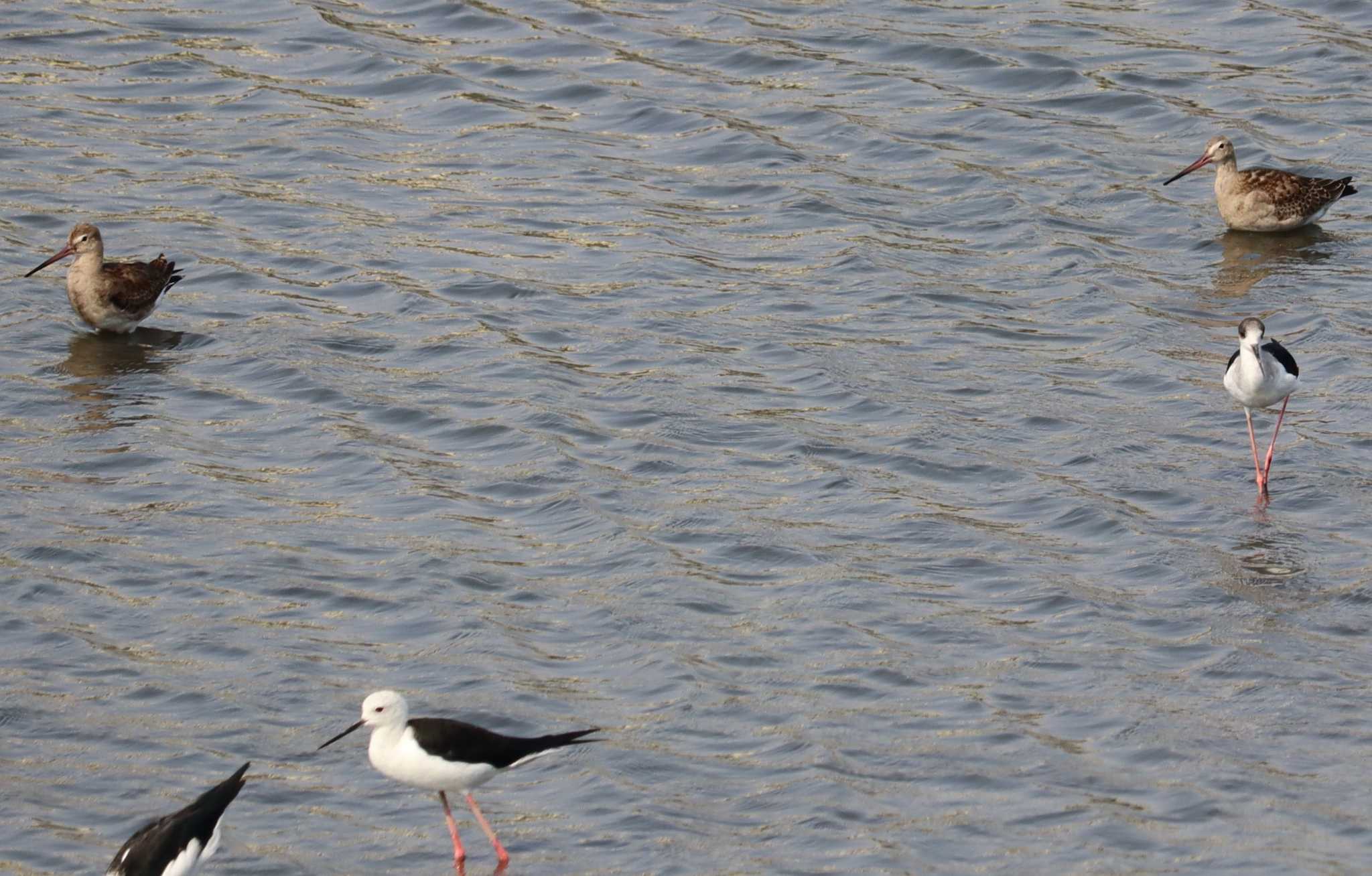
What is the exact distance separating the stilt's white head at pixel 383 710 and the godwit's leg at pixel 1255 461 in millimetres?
6374

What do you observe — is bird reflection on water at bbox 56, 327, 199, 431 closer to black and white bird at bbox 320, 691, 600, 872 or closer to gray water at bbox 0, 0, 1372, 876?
gray water at bbox 0, 0, 1372, 876

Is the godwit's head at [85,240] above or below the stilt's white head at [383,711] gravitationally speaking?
above

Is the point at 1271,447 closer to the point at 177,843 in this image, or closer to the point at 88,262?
the point at 177,843

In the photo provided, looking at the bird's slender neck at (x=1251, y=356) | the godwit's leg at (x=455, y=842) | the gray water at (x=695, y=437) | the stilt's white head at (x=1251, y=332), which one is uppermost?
the stilt's white head at (x=1251, y=332)

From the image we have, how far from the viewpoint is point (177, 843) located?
29.2ft

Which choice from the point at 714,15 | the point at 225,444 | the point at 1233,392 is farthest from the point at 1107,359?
the point at 714,15

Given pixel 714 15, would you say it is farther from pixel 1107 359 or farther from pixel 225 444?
pixel 225 444

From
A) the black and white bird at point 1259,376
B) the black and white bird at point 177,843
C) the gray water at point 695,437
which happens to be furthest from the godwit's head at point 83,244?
the black and white bird at point 1259,376

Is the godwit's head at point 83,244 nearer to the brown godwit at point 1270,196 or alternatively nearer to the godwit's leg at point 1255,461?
the godwit's leg at point 1255,461

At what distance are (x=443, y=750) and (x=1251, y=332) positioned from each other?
22.6 feet

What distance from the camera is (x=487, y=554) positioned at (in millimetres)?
12750

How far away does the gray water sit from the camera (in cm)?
1028

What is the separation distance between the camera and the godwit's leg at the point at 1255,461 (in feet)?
44.5

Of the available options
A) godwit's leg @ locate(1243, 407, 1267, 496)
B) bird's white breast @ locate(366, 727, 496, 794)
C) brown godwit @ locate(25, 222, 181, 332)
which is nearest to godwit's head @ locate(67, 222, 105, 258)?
brown godwit @ locate(25, 222, 181, 332)
